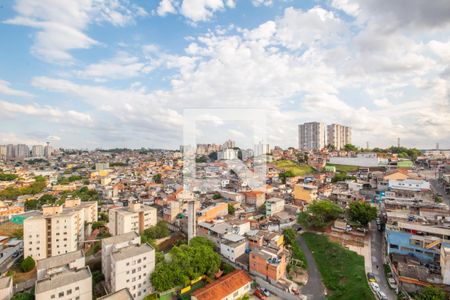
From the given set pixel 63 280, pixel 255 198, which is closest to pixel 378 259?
pixel 255 198

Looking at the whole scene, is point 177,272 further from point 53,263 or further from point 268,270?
point 53,263

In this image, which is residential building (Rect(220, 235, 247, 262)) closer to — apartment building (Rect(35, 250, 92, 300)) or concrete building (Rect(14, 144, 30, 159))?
apartment building (Rect(35, 250, 92, 300))

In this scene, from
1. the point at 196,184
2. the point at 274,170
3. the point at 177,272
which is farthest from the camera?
the point at 274,170

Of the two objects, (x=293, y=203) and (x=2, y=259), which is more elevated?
(x=293, y=203)

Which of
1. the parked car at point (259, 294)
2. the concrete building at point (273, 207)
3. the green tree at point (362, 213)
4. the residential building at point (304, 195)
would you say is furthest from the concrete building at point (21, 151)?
the green tree at point (362, 213)

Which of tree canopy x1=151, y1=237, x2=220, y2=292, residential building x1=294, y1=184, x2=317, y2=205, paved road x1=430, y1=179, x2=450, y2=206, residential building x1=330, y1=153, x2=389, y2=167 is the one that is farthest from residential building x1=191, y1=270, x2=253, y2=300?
residential building x1=330, y1=153, x2=389, y2=167

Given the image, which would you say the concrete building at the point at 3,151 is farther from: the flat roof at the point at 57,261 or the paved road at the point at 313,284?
the paved road at the point at 313,284

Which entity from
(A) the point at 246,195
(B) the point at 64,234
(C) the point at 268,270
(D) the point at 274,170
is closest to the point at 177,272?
(C) the point at 268,270

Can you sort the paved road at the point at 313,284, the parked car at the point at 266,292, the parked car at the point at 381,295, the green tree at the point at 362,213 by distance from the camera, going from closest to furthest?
the parked car at the point at 381,295
the paved road at the point at 313,284
the parked car at the point at 266,292
the green tree at the point at 362,213

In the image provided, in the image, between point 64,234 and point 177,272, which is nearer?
point 177,272
